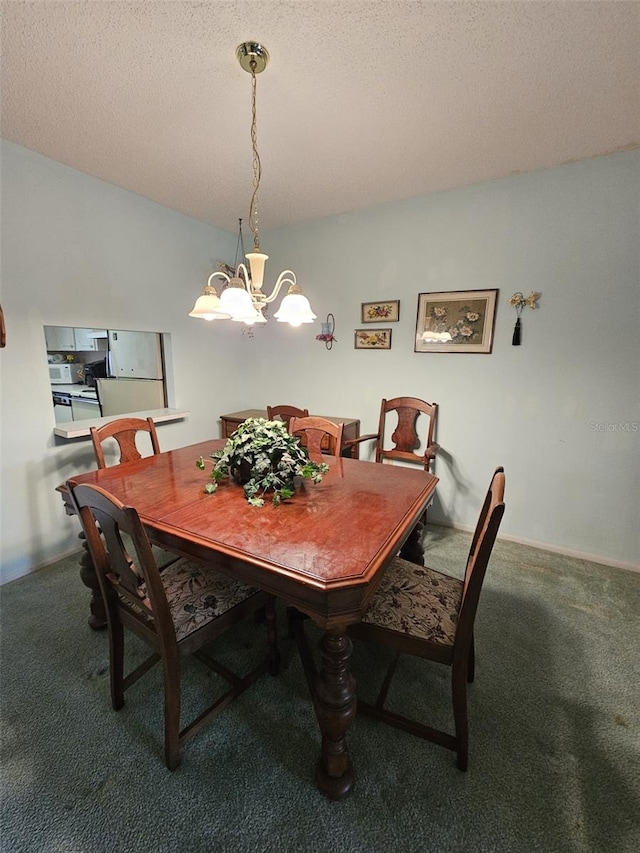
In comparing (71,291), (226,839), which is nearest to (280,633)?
(226,839)

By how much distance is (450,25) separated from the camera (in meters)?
1.26

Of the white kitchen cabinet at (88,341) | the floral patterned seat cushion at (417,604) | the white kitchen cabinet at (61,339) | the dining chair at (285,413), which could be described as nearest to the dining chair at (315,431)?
the dining chair at (285,413)

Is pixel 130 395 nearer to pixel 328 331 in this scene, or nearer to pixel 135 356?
pixel 135 356

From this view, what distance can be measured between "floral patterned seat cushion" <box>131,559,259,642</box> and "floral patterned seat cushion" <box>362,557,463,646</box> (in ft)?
1.66

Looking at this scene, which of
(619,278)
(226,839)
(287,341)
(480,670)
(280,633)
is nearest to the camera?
(226,839)

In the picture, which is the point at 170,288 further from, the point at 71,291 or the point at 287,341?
the point at 287,341

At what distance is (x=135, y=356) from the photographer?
11.5 feet

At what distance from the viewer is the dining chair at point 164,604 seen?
1.06 metres

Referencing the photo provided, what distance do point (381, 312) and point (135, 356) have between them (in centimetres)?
247

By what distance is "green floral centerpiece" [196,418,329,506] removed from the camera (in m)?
1.50

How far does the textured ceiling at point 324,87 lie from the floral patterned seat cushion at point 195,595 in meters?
2.07

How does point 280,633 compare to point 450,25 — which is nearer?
point 450,25

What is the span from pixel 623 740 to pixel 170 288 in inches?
148

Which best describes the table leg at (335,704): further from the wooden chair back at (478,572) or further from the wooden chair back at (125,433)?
the wooden chair back at (125,433)
